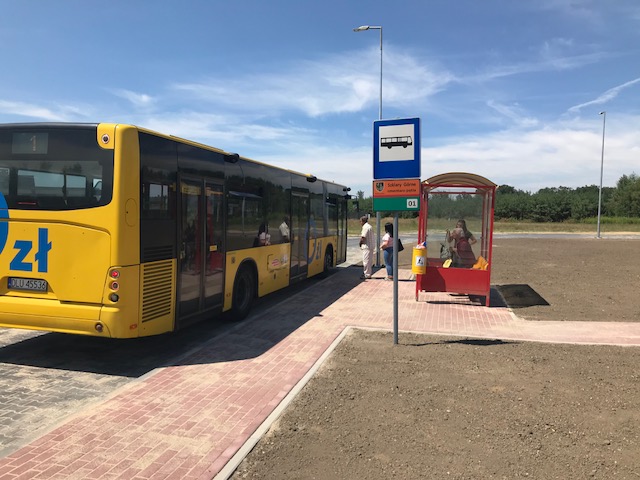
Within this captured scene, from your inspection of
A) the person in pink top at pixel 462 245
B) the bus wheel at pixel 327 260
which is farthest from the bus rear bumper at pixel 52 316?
the bus wheel at pixel 327 260

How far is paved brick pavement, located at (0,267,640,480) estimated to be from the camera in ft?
11.8

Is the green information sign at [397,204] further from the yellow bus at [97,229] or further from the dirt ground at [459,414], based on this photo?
the yellow bus at [97,229]

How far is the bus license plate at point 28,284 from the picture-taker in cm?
561

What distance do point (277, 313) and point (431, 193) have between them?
15.8 ft

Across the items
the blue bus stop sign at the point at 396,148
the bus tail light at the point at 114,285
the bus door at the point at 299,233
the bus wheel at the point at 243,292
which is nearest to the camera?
the bus tail light at the point at 114,285

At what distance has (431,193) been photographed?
11125 mm

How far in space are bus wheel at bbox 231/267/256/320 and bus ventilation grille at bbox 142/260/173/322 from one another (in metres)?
1.99

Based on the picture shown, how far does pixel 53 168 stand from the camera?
557 centimetres

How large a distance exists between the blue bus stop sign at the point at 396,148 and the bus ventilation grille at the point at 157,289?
3288mm

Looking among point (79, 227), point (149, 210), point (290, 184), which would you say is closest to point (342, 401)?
point (149, 210)

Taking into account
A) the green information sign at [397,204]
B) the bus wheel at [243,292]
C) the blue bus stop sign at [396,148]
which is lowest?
the bus wheel at [243,292]

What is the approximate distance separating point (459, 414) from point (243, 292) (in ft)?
16.4

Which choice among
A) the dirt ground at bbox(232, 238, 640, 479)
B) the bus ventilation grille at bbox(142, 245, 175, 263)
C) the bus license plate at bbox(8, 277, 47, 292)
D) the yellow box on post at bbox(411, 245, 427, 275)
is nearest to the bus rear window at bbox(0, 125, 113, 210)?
the bus ventilation grille at bbox(142, 245, 175, 263)

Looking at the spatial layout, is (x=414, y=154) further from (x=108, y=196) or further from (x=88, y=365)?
(x=88, y=365)
